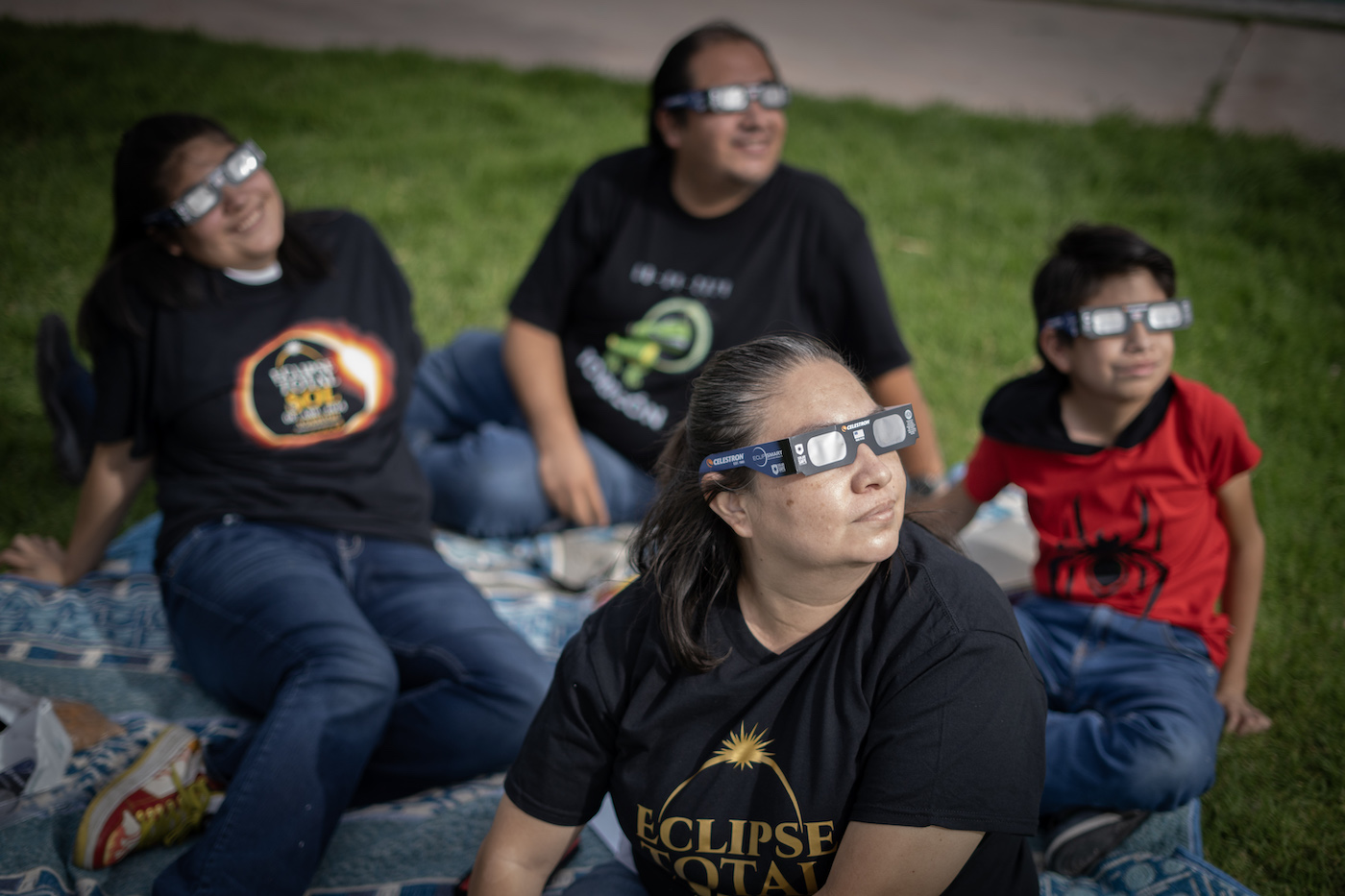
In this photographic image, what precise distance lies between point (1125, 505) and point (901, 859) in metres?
1.46

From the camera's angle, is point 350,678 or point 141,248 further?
point 141,248

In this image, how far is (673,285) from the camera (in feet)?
12.1

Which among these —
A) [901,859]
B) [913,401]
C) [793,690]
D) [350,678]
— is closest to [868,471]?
[793,690]

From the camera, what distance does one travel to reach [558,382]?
3.86 meters

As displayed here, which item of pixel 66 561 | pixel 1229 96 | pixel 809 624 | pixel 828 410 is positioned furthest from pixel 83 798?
pixel 1229 96

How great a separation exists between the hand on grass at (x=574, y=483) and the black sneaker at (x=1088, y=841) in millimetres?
1863

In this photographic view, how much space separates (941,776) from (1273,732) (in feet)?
6.02

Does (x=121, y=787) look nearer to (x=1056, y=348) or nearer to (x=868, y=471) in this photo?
(x=868, y=471)

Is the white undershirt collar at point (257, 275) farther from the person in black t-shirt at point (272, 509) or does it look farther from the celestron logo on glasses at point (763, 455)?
the celestron logo on glasses at point (763, 455)

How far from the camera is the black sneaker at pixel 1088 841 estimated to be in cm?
256

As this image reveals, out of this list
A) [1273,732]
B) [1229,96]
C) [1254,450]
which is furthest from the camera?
[1229,96]

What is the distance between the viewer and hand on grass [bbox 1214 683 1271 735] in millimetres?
2893

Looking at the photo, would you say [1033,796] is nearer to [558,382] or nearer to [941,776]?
[941,776]

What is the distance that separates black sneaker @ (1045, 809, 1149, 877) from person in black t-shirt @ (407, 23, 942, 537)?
137cm
